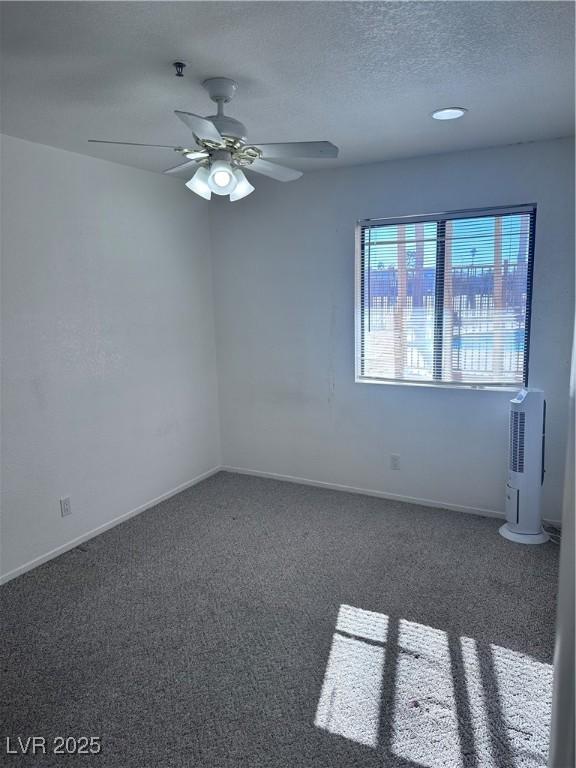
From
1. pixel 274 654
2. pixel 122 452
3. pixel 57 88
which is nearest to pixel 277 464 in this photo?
pixel 122 452

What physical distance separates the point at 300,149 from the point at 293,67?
30 centimetres

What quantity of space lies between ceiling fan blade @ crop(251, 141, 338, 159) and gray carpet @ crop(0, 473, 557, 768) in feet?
7.17

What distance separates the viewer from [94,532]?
137 inches

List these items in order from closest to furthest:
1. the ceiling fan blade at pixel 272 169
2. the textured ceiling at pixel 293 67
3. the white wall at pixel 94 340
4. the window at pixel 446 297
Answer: the textured ceiling at pixel 293 67, the ceiling fan blade at pixel 272 169, the white wall at pixel 94 340, the window at pixel 446 297

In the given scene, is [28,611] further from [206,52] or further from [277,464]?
[206,52]

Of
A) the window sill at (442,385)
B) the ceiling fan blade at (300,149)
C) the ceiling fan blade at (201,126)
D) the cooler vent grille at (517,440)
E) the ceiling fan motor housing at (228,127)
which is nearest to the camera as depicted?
the ceiling fan blade at (201,126)

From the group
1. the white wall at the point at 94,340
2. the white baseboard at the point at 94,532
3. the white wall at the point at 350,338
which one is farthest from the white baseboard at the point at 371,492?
the white wall at the point at 94,340

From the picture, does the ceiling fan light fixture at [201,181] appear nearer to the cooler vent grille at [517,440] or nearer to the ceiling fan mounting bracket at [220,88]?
the ceiling fan mounting bracket at [220,88]

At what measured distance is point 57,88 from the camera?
7.03ft

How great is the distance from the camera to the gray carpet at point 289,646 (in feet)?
6.07

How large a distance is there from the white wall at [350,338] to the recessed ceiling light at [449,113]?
0.82m

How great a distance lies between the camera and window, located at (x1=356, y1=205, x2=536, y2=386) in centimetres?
337

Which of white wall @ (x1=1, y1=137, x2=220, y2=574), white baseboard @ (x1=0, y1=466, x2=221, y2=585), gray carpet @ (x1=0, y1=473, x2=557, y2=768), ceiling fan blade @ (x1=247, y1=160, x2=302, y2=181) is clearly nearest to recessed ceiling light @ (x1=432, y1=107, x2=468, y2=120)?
ceiling fan blade @ (x1=247, y1=160, x2=302, y2=181)

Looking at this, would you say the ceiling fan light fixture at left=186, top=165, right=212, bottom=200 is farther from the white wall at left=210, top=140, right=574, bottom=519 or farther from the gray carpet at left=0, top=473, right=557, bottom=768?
the gray carpet at left=0, top=473, right=557, bottom=768
